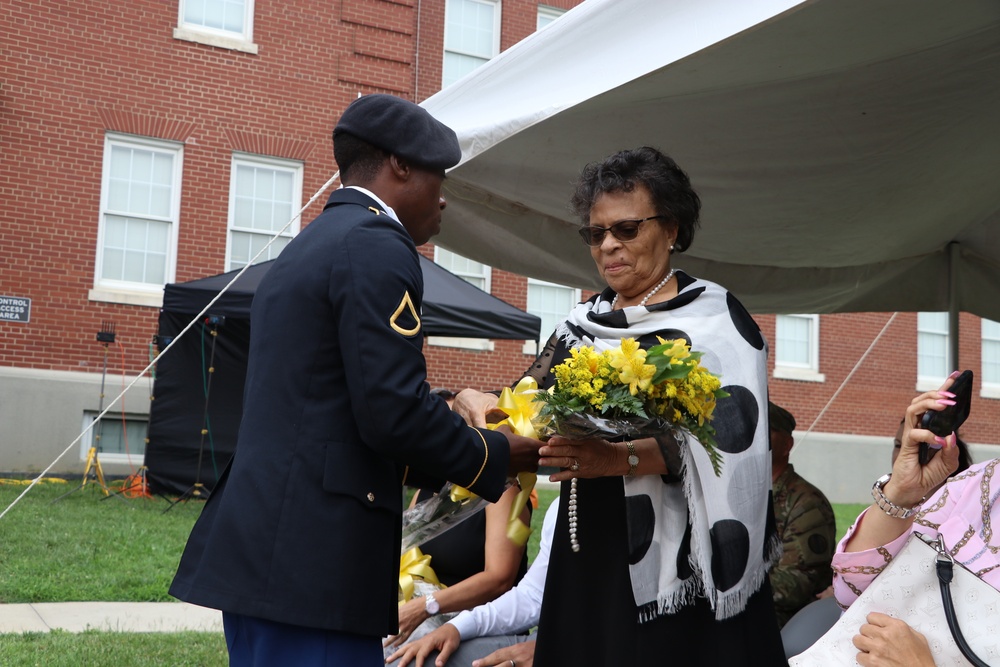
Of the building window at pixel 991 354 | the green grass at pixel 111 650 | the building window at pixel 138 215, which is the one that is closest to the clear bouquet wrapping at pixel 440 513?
the green grass at pixel 111 650

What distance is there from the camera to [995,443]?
68.6ft

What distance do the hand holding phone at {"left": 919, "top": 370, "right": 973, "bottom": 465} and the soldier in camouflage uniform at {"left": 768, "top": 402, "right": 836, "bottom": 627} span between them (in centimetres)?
160

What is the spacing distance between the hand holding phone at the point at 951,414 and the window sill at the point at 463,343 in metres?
14.0

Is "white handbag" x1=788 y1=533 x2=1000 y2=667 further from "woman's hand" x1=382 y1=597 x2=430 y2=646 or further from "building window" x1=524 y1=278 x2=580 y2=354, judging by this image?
"building window" x1=524 y1=278 x2=580 y2=354

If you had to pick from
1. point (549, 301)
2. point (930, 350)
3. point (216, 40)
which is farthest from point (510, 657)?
point (930, 350)

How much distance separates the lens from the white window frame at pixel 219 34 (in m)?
14.9

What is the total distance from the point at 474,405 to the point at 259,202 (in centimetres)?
1307

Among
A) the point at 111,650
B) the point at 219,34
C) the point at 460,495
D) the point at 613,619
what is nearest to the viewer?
the point at 613,619

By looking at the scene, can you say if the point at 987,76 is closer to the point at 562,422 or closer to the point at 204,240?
the point at 562,422

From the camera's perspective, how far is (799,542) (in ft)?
13.3

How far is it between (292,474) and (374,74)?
1468 centimetres

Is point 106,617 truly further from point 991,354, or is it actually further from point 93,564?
point 991,354

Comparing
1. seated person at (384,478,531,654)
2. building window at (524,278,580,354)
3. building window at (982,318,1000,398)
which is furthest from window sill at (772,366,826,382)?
seated person at (384,478,531,654)

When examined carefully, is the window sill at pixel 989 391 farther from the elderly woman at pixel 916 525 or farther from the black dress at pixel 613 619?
the black dress at pixel 613 619
